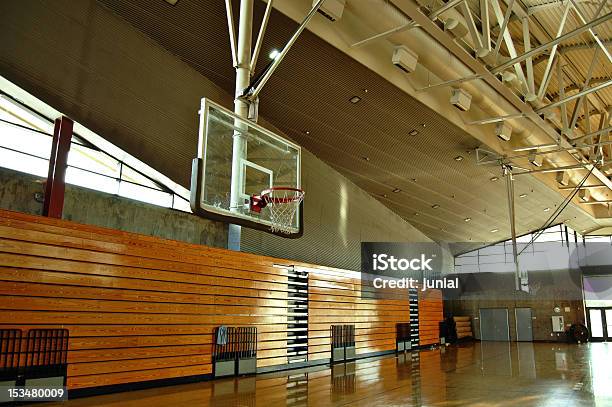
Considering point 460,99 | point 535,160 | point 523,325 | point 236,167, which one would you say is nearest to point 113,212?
point 236,167

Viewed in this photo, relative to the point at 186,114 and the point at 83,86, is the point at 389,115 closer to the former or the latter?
the point at 186,114

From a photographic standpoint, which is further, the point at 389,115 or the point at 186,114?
the point at 389,115

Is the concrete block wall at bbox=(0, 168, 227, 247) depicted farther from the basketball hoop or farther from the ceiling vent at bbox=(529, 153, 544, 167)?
the ceiling vent at bbox=(529, 153, 544, 167)

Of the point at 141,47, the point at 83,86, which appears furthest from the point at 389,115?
the point at 83,86

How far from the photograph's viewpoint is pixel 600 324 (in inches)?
849

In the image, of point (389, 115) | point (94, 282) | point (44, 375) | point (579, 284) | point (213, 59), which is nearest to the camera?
point (44, 375)

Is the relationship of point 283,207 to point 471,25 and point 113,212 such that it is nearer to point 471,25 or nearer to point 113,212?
point 113,212

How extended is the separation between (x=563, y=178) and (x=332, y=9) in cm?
1075

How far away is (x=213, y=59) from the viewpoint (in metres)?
8.25

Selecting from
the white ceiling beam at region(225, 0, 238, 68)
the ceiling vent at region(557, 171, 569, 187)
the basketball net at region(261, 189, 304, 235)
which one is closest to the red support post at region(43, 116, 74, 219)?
the white ceiling beam at region(225, 0, 238, 68)

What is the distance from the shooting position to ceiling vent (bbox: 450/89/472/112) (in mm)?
9328

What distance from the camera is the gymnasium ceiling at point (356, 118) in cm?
745

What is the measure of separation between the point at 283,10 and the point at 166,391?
225 inches

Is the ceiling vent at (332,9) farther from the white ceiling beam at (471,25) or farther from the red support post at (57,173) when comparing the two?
the red support post at (57,173)
